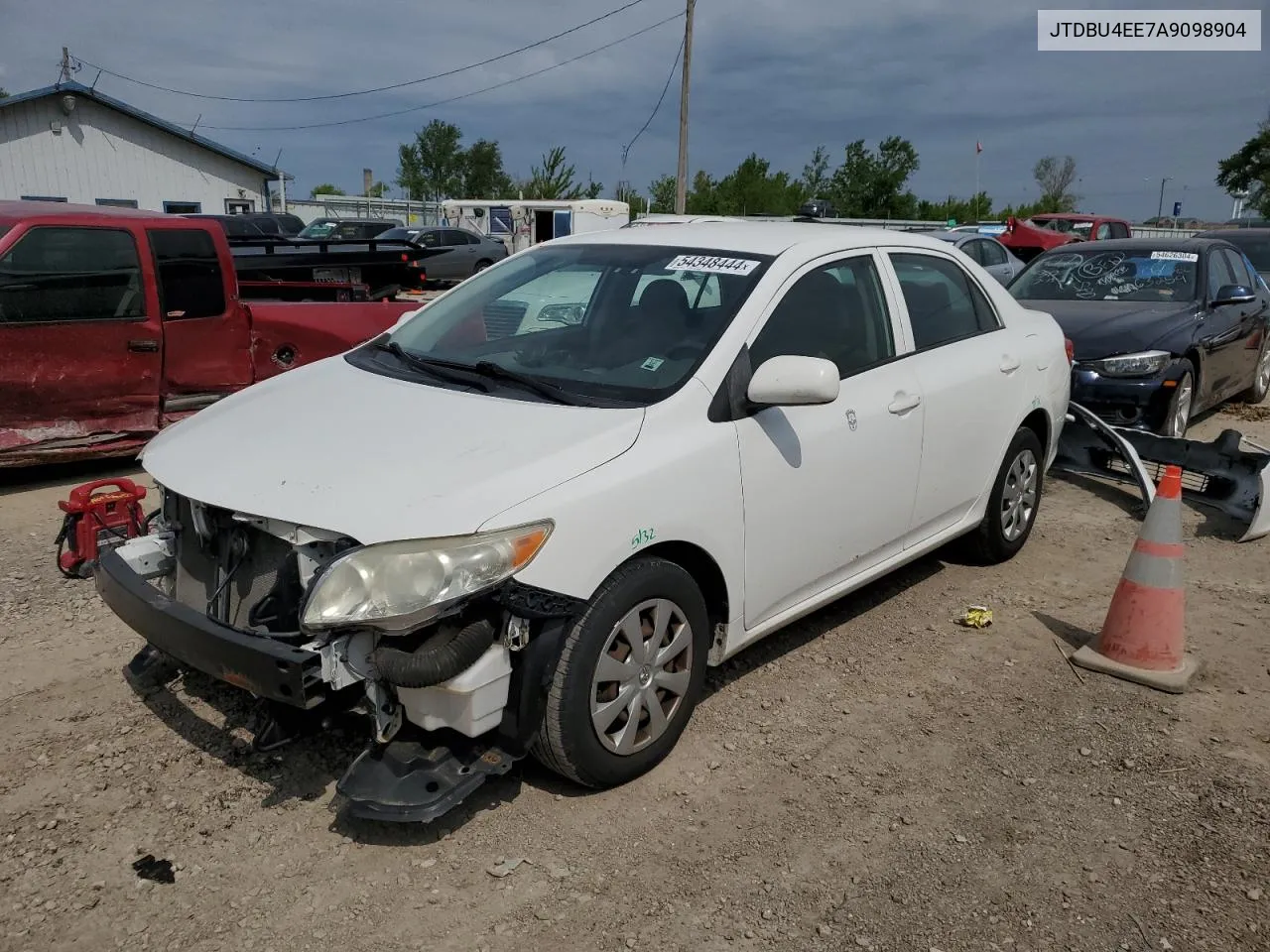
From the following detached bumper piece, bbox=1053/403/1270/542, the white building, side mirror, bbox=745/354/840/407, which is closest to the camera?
side mirror, bbox=745/354/840/407

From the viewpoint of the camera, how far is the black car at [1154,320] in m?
7.44

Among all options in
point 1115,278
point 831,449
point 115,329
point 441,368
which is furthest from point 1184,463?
point 115,329

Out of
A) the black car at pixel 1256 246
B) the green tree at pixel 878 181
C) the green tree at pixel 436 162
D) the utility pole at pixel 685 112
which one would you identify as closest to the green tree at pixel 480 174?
the green tree at pixel 436 162

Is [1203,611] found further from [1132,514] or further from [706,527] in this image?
[706,527]

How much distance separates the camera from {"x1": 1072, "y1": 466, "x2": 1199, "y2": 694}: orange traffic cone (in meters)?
4.21

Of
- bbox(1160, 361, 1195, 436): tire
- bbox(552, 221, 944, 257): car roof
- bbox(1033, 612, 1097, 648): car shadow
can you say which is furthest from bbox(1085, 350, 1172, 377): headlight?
bbox(552, 221, 944, 257): car roof

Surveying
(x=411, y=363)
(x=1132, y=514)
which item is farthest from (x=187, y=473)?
(x=1132, y=514)

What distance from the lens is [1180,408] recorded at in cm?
766

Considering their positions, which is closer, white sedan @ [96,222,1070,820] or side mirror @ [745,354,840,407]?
white sedan @ [96,222,1070,820]

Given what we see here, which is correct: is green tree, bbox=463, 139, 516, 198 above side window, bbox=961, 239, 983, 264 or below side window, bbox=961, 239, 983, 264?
above

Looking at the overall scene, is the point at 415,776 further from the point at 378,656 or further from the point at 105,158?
the point at 105,158

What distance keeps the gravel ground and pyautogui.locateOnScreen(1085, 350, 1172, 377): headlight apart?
11.2ft

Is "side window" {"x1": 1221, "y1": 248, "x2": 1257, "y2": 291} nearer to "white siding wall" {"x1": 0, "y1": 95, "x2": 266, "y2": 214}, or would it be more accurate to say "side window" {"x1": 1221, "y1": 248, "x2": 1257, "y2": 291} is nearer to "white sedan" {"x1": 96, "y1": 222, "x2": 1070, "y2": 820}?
"white sedan" {"x1": 96, "y1": 222, "x2": 1070, "y2": 820}

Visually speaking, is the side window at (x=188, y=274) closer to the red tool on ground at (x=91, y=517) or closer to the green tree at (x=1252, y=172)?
the red tool on ground at (x=91, y=517)
